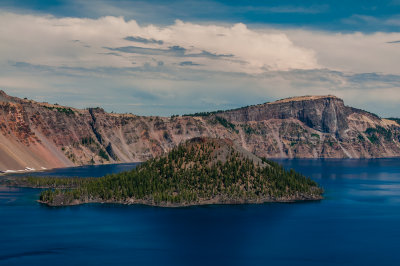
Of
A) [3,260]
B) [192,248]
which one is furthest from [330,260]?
[3,260]

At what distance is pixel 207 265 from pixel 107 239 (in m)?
44.7

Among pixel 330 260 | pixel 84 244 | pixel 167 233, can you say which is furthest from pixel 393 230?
pixel 84 244

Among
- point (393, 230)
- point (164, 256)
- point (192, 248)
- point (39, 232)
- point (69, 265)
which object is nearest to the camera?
point (69, 265)

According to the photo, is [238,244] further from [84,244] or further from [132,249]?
[84,244]

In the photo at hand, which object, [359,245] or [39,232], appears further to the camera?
[39,232]

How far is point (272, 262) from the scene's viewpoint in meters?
147

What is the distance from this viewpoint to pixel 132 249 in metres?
161

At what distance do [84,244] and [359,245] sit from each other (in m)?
89.4

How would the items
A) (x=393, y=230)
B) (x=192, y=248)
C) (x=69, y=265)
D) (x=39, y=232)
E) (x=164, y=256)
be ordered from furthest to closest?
1. (x=393, y=230)
2. (x=39, y=232)
3. (x=192, y=248)
4. (x=164, y=256)
5. (x=69, y=265)

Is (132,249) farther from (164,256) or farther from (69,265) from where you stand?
(69,265)

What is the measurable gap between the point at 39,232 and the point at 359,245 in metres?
110

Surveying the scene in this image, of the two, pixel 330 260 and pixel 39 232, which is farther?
pixel 39 232

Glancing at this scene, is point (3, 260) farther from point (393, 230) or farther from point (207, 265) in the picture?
point (393, 230)

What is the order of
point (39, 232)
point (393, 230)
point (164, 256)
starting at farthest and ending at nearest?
point (393, 230)
point (39, 232)
point (164, 256)
